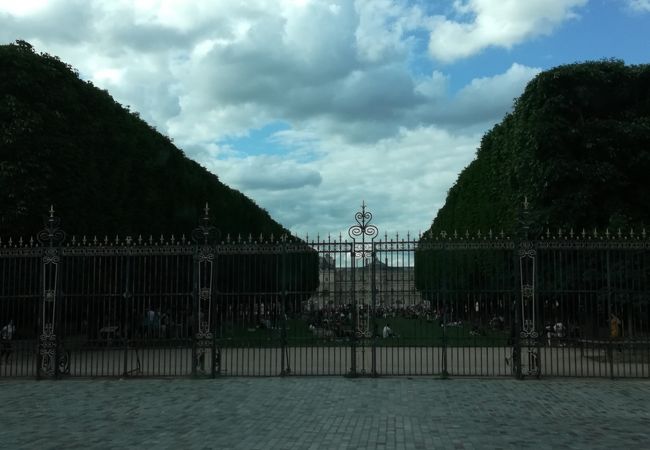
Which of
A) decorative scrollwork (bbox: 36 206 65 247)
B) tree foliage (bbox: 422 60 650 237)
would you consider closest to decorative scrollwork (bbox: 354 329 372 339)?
decorative scrollwork (bbox: 36 206 65 247)

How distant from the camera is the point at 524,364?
14258mm

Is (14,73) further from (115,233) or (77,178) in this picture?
(115,233)

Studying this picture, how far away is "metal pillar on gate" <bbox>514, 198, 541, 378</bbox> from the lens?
1368 centimetres

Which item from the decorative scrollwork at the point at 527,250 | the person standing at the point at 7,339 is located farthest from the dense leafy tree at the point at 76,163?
the decorative scrollwork at the point at 527,250

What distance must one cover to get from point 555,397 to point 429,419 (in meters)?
3.09

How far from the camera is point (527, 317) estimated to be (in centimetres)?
1402

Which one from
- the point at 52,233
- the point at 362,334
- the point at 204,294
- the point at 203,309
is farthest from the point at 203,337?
the point at 52,233

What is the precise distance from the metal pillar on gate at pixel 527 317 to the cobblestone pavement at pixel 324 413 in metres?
0.57

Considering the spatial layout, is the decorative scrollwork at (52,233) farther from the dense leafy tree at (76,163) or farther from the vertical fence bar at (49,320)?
the dense leafy tree at (76,163)

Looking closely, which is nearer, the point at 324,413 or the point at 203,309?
the point at 324,413

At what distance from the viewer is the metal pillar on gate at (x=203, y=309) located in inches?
557

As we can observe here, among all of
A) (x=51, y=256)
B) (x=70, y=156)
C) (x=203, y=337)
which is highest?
(x=70, y=156)

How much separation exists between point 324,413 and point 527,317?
5.63 m

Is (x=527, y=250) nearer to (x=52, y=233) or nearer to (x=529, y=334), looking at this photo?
(x=529, y=334)
